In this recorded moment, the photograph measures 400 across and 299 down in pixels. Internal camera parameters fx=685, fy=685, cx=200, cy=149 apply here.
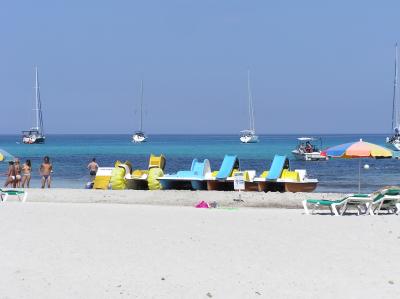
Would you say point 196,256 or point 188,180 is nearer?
point 196,256

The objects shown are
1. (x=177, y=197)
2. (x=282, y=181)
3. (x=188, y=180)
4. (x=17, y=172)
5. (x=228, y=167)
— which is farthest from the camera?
(x=17, y=172)

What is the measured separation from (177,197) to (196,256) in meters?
12.7

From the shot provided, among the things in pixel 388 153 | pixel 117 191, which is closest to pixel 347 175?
pixel 117 191

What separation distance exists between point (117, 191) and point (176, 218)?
33.8 feet

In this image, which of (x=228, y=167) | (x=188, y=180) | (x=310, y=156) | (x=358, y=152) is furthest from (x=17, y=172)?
(x=310, y=156)

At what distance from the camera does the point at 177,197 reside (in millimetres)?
22281

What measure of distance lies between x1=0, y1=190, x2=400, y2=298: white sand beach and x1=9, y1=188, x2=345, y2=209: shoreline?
6242 millimetres

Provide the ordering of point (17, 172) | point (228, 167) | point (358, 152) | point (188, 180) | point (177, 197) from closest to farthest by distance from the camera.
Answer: point (358, 152), point (177, 197), point (228, 167), point (188, 180), point (17, 172)

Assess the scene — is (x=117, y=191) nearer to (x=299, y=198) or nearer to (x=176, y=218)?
(x=299, y=198)

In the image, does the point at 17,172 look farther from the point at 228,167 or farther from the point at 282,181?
the point at 282,181

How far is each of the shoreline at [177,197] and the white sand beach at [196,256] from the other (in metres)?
6.24

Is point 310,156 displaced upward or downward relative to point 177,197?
downward

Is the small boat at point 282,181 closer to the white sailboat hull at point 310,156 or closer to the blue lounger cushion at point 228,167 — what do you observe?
the blue lounger cushion at point 228,167

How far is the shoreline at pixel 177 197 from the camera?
2083 cm
